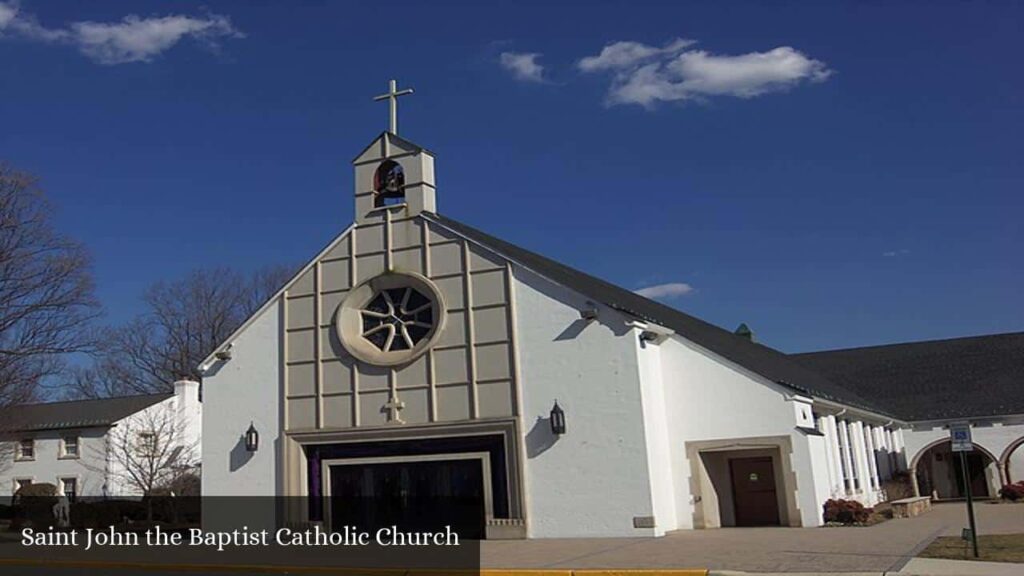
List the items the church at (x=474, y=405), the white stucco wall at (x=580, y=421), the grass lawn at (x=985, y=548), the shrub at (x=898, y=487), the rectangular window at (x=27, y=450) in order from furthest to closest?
A: the rectangular window at (x=27, y=450) < the shrub at (x=898, y=487) < the church at (x=474, y=405) < the white stucco wall at (x=580, y=421) < the grass lawn at (x=985, y=548)

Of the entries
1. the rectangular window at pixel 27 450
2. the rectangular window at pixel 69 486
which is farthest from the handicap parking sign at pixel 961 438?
the rectangular window at pixel 27 450

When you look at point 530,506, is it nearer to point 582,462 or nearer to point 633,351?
point 582,462

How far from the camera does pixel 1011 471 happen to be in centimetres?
3366

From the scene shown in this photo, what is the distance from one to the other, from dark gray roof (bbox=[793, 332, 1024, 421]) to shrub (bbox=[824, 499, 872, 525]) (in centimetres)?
1533

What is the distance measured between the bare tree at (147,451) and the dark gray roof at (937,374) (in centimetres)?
2835

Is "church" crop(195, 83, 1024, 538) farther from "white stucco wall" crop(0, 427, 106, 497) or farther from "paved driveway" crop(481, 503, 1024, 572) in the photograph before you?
"white stucco wall" crop(0, 427, 106, 497)

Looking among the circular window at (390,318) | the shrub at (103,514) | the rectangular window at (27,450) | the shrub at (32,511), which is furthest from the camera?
the rectangular window at (27,450)

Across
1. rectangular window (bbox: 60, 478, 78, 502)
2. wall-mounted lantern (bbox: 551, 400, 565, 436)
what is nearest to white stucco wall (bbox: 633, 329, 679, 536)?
wall-mounted lantern (bbox: 551, 400, 565, 436)

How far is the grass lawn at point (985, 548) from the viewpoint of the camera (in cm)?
1432

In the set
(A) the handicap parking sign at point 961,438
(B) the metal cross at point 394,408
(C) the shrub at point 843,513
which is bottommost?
(C) the shrub at point 843,513

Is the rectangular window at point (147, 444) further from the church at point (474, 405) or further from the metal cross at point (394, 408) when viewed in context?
the metal cross at point (394, 408)

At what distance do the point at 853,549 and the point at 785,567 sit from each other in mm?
2838

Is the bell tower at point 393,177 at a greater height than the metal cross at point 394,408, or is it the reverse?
the bell tower at point 393,177

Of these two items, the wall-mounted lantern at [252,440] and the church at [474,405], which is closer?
the church at [474,405]
